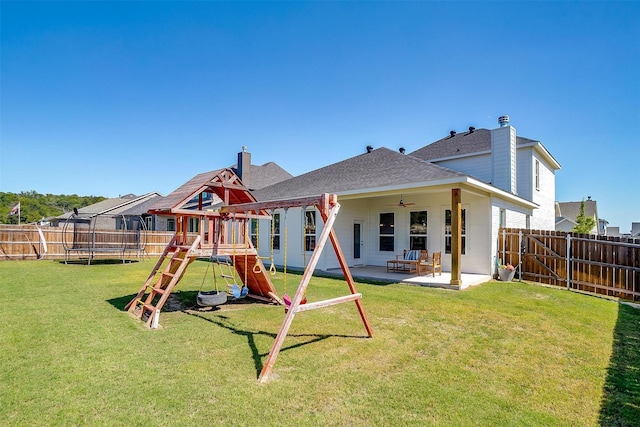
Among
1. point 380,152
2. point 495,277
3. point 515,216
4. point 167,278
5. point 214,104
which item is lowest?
point 495,277

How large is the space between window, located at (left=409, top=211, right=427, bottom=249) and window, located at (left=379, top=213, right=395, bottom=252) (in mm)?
817

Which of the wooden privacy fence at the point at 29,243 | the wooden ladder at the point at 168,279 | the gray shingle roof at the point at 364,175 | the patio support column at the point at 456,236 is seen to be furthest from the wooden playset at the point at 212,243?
the wooden privacy fence at the point at 29,243

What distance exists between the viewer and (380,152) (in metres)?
14.1

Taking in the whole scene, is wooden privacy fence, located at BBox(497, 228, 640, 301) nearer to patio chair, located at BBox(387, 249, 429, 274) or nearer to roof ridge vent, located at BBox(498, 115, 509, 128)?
patio chair, located at BBox(387, 249, 429, 274)

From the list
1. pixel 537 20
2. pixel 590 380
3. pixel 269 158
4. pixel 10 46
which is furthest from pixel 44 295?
pixel 269 158

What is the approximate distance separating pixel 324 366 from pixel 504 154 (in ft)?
40.2

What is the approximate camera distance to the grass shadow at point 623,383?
2.63 metres

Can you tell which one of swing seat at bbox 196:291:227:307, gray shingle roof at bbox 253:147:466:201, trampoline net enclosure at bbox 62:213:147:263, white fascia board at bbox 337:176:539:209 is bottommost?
swing seat at bbox 196:291:227:307

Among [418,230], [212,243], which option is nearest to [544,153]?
[418,230]

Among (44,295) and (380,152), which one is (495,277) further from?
(44,295)

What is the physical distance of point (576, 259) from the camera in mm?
9039

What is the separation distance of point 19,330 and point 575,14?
14331 mm

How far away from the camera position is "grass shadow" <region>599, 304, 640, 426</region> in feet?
8.63

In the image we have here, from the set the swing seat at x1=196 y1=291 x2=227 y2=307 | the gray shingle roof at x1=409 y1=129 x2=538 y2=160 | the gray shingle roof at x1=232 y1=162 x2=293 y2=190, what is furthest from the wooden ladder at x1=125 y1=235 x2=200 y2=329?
the gray shingle roof at x1=232 y1=162 x2=293 y2=190
